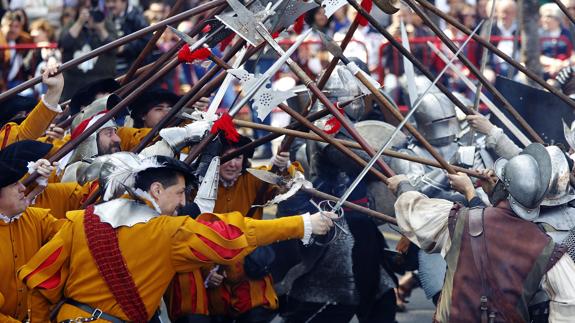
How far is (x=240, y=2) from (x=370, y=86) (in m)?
0.77

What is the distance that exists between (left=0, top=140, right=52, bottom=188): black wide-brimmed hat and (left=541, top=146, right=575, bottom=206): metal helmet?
91.9 inches

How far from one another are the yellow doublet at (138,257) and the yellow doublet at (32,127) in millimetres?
1087

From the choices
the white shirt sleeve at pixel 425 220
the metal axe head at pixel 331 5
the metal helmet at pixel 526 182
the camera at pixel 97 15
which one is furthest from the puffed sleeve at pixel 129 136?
the camera at pixel 97 15

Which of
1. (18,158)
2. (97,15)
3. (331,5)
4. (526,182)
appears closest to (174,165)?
(18,158)

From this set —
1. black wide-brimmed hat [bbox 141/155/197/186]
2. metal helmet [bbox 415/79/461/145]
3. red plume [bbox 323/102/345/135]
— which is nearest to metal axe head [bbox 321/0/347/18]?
red plume [bbox 323/102/345/135]

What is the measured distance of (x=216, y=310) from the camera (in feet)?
23.3

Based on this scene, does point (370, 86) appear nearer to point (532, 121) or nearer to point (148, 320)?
point (148, 320)

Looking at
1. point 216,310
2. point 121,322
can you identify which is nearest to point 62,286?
point 121,322

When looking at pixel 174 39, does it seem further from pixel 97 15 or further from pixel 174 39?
pixel 97 15

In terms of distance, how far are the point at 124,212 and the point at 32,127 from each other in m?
1.33

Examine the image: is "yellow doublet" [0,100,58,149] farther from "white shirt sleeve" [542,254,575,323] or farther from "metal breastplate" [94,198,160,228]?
"white shirt sleeve" [542,254,575,323]

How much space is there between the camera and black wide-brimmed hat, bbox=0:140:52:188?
231 inches

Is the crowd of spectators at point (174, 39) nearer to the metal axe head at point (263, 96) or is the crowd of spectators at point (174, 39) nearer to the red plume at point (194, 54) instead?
the red plume at point (194, 54)

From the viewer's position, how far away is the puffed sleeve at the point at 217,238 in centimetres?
560
